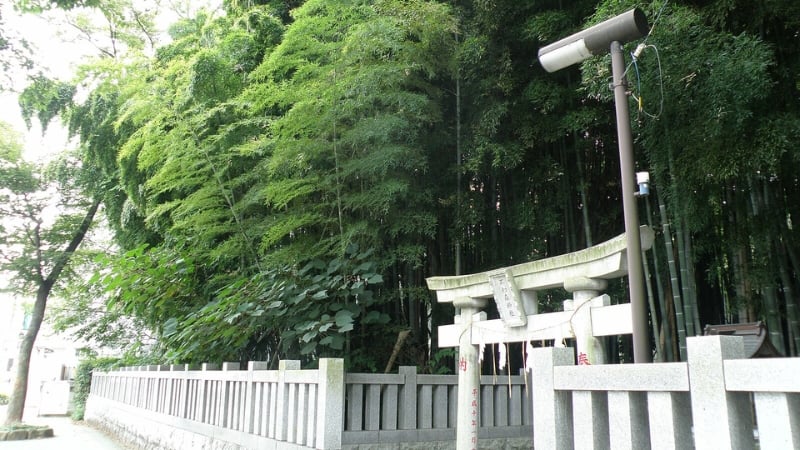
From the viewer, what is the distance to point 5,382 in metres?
32.4

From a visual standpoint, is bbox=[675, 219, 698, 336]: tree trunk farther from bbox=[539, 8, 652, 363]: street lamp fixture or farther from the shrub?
the shrub

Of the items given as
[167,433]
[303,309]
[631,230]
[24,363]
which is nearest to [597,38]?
[631,230]

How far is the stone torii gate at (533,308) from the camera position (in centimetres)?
285

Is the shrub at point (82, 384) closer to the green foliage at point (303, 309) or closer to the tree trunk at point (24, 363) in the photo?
the tree trunk at point (24, 363)

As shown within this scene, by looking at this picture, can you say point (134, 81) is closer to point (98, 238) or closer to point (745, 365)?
point (745, 365)

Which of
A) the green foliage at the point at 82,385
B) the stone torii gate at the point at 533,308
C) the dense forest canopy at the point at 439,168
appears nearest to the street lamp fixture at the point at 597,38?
the dense forest canopy at the point at 439,168

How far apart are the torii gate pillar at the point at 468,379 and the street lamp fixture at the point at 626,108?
117 cm

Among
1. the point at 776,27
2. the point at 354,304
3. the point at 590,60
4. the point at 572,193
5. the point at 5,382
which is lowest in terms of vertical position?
the point at 5,382

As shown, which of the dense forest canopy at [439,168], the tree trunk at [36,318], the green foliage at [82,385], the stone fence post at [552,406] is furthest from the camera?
the green foliage at [82,385]

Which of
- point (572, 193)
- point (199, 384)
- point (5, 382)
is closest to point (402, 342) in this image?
point (572, 193)

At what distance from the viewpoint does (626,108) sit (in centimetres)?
295

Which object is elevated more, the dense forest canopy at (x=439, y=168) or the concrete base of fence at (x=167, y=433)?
the dense forest canopy at (x=439, y=168)

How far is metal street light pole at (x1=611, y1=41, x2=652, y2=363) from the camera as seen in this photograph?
2625 millimetres

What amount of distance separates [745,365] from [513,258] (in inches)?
154
